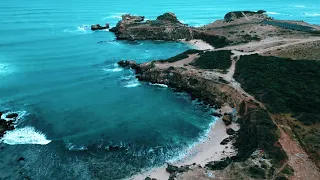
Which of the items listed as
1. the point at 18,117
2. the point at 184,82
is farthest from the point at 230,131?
the point at 18,117

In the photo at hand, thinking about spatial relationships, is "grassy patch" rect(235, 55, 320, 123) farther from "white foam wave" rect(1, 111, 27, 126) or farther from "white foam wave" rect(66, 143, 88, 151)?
"white foam wave" rect(1, 111, 27, 126)

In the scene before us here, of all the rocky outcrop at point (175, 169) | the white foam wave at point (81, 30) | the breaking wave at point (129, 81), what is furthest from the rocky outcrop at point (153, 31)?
the rocky outcrop at point (175, 169)

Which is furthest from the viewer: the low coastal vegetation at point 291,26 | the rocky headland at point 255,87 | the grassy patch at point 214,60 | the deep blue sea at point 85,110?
the low coastal vegetation at point 291,26

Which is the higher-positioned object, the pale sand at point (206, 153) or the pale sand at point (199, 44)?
the pale sand at point (199, 44)

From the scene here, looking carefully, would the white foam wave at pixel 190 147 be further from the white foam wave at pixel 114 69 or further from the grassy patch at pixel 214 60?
the white foam wave at pixel 114 69

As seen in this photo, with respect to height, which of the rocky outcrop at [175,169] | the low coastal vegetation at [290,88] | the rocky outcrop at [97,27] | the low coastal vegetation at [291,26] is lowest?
the rocky outcrop at [175,169]

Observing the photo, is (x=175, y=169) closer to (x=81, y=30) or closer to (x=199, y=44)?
(x=199, y=44)

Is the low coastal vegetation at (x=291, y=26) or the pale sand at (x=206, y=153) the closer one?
the pale sand at (x=206, y=153)

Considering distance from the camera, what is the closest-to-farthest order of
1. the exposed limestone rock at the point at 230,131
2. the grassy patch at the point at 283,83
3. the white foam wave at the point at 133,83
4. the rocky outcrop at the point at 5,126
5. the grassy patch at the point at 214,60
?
the rocky outcrop at the point at 5,126 < the exposed limestone rock at the point at 230,131 < the grassy patch at the point at 283,83 < the white foam wave at the point at 133,83 < the grassy patch at the point at 214,60
